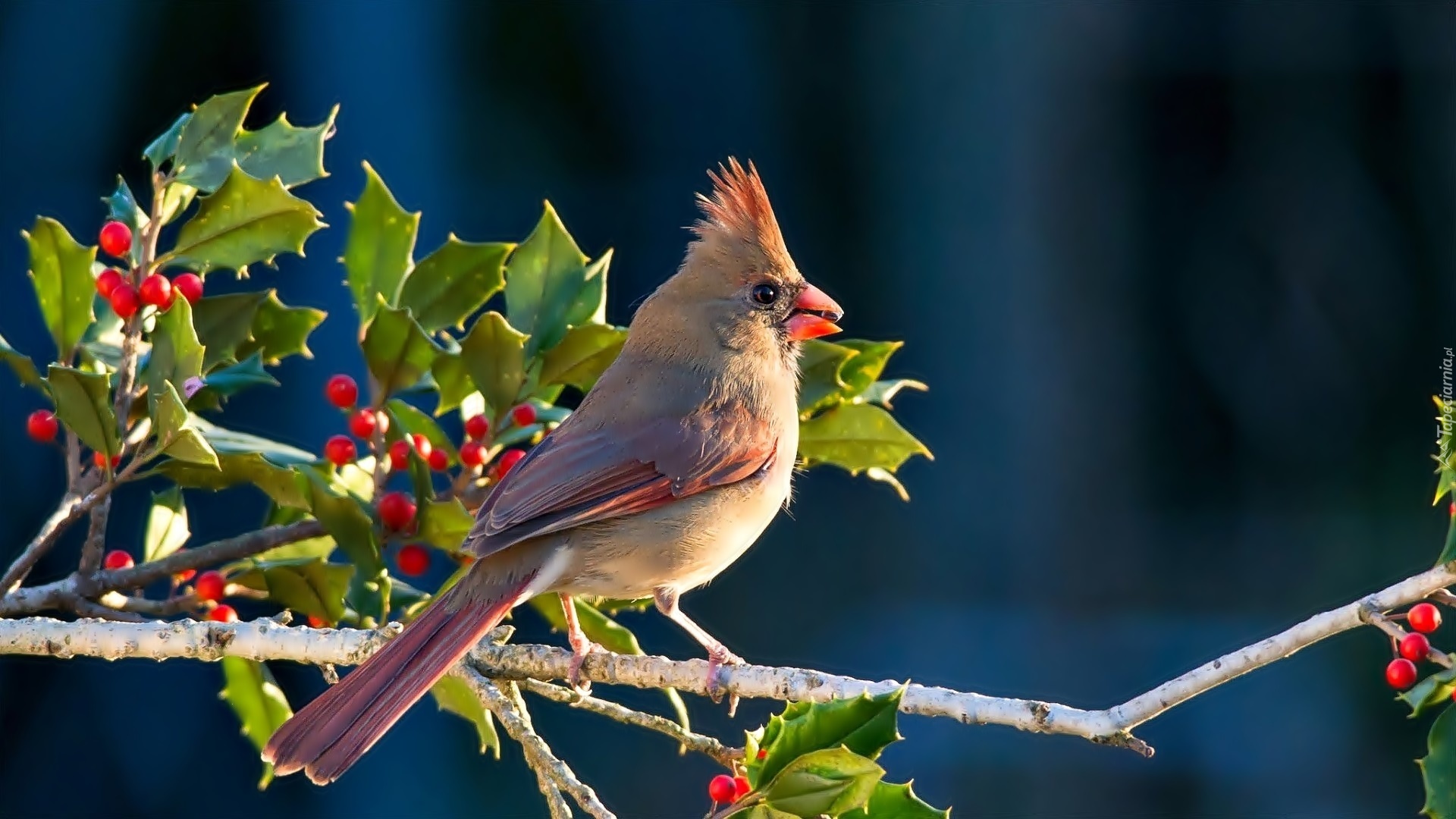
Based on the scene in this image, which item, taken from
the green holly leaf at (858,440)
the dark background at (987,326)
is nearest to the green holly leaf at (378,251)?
the green holly leaf at (858,440)

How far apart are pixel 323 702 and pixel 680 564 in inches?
23.6

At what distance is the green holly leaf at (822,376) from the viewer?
2.32 m

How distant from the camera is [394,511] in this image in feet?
7.10

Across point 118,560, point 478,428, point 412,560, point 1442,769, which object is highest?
point 1442,769

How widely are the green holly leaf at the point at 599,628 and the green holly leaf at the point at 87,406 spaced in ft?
2.19

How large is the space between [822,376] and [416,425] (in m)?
0.61

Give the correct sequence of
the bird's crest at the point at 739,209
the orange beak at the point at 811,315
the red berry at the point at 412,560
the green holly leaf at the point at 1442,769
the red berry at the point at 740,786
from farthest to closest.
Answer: the orange beak at the point at 811,315
the bird's crest at the point at 739,209
the red berry at the point at 412,560
the red berry at the point at 740,786
the green holly leaf at the point at 1442,769

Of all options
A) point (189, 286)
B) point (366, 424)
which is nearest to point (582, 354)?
point (366, 424)

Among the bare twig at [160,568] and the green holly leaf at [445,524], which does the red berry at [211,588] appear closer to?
the bare twig at [160,568]

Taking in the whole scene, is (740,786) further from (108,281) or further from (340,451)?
(108,281)

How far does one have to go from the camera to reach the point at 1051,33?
Result: 5.57m

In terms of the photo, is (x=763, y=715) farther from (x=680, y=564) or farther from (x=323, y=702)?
(x=323, y=702)

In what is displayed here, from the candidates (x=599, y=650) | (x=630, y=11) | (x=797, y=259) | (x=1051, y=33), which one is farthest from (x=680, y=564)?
(x=1051, y=33)

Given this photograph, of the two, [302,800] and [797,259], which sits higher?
[797,259]
